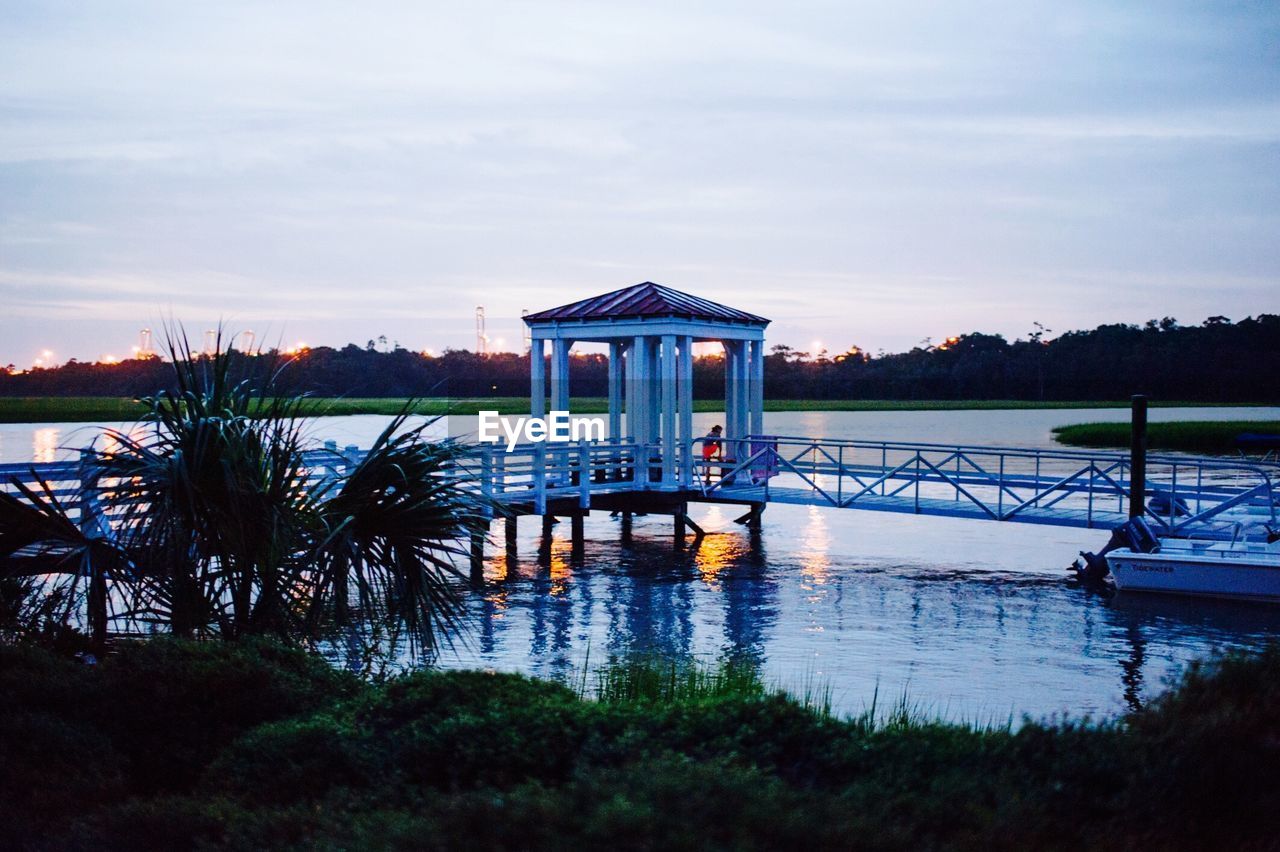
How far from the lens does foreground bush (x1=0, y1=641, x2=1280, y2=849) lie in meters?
4.50

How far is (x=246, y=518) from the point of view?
8.48 meters

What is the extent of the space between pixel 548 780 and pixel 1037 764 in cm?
249

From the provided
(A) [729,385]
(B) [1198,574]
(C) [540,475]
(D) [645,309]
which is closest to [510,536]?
(C) [540,475]

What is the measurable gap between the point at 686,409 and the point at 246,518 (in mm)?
14769

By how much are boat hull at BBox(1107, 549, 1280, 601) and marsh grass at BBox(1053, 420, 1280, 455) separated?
40.8 m

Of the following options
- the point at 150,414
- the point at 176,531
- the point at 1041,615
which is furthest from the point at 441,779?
the point at 1041,615

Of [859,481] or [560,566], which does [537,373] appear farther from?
[859,481]

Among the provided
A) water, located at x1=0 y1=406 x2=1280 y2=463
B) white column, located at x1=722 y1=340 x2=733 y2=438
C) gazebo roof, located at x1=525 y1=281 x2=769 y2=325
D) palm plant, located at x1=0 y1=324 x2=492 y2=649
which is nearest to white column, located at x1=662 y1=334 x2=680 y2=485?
gazebo roof, located at x1=525 y1=281 x2=769 y2=325

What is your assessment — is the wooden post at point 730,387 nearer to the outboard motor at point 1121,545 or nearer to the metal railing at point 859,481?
the metal railing at point 859,481

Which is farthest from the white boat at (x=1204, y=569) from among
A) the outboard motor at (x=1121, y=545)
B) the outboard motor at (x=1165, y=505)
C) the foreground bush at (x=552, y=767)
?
the foreground bush at (x=552, y=767)

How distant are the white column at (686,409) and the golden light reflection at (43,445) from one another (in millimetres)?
30125

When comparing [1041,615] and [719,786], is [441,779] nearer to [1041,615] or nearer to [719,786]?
[719,786]

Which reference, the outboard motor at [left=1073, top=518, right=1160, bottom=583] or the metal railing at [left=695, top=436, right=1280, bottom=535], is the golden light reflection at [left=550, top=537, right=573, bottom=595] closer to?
the metal railing at [left=695, top=436, right=1280, bottom=535]

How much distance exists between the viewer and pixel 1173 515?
1931 cm
